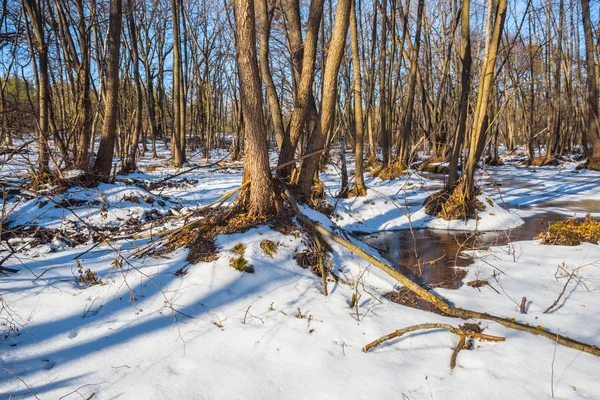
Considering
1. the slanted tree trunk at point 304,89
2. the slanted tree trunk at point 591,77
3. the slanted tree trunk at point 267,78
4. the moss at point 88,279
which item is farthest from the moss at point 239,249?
the slanted tree trunk at point 591,77

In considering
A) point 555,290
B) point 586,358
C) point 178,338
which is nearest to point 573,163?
point 555,290

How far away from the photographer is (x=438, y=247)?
675cm

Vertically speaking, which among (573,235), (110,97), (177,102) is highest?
(177,102)

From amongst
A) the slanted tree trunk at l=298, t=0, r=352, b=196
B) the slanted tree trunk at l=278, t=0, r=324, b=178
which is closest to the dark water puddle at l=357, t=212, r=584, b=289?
the slanted tree trunk at l=298, t=0, r=352, b=196

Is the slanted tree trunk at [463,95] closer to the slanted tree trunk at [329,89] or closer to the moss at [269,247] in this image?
the slanted tree trunk at [329,89]

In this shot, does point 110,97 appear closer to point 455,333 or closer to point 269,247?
point 269,247

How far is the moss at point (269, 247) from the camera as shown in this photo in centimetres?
428

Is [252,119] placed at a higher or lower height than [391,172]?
higher

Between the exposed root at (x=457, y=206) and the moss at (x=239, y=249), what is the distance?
591 cm

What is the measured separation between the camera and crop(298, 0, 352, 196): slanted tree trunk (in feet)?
17.1

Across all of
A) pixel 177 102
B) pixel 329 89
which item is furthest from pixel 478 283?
pixel 177 102

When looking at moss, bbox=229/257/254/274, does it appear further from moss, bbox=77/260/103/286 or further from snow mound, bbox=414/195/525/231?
snow mound, bbox=414/195/525/231

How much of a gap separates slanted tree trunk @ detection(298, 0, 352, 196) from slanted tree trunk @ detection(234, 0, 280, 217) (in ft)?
3.15

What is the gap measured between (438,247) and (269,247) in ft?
12.6
